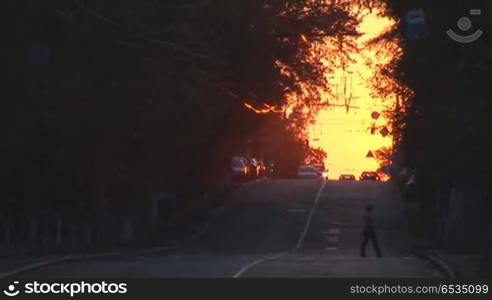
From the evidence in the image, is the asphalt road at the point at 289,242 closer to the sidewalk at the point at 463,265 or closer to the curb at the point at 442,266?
the curb at the point at 442,266

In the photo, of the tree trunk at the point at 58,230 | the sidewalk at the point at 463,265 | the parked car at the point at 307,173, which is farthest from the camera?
the parked car at the point at 307,173

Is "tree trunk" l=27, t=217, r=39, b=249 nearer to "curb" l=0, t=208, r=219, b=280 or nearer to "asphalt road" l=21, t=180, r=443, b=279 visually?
"curb" l=0, t=208, r=219, b=280

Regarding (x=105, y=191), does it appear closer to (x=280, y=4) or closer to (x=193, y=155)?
(x=193, y=155)

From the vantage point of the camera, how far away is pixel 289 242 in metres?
53.6

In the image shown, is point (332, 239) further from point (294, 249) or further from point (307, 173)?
point (307, 173)

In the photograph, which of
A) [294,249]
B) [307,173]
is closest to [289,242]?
[294,249]

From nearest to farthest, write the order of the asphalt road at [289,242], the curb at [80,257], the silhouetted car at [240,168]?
the curb at [80,257] → the asphalt road at [289,242] → the silhouetted car at [240,168]

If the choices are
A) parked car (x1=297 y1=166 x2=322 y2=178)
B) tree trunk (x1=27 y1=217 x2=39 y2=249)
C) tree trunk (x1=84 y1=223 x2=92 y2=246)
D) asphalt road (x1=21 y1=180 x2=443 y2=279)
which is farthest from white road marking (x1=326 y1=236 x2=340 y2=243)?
parked car (x1=297 y1=166 x2=322 y2=178)

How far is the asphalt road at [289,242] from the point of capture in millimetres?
28434

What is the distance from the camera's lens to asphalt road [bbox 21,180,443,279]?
93.3ft

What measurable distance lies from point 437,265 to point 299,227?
2677 centimetres

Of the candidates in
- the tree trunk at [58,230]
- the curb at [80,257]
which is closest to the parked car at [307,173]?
the curb at [80,257]

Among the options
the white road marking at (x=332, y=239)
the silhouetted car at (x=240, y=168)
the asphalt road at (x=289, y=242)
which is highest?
the silhouetted car at (x=240, y=168)

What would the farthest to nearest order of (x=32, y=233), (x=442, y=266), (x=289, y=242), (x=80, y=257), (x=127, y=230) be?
(x=289, y=242) → (x=127, y=230) → (x=32, y=233) → (x=80, y=257) → (x=442, y=266)
